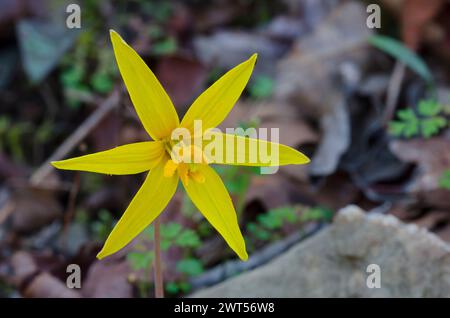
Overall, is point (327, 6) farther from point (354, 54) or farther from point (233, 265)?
point (233, 265)

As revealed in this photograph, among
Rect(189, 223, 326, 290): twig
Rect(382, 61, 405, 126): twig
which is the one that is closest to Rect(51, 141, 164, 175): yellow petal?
Rect(189, 223, 326, 290): twig

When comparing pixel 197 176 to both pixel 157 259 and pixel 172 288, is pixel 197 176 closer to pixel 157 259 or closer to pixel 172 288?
pixel 157 259

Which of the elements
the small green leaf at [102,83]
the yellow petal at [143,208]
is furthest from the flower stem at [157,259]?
the small green leaf at [102,83]

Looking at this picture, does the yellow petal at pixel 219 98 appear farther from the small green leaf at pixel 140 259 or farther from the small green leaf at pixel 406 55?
the small green leaf at pixel 406 55

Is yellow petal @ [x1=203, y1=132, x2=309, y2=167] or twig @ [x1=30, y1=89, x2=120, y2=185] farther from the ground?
twig @ [x1=30, y1=89, x2=120, y2=185]

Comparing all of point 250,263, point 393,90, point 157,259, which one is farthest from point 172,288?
point 393,90

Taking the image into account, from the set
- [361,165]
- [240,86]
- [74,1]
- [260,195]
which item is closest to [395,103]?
[361,165]

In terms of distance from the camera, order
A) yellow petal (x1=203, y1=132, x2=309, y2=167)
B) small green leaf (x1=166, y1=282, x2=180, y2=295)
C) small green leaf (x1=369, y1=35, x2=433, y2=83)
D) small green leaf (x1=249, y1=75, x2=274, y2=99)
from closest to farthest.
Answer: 1. yellow petal (x1=203, y1=132, x2=309, y2=167)
2. small green leaf (x1=166, y1=282, x2=180, y2=295)
3. small green leaf (x1=249, y1=75, x2=274, y2=99)
4. small green leaf (x1=369, y1=35, x2=433, y2=83)

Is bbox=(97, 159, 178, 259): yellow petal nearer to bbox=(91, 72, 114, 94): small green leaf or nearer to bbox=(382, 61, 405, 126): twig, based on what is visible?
bbox=(382, 61, 405, 126): twig
